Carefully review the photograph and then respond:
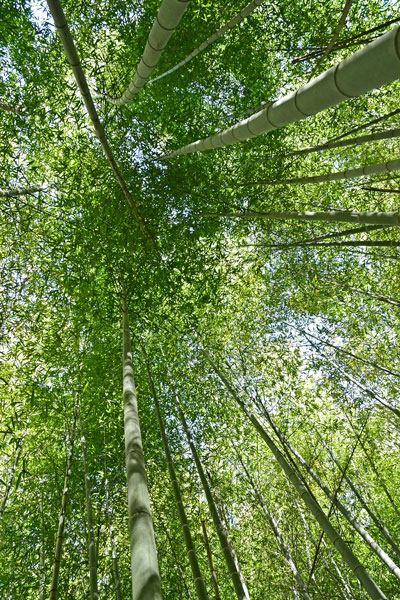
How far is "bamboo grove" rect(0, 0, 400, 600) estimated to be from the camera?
3262mm

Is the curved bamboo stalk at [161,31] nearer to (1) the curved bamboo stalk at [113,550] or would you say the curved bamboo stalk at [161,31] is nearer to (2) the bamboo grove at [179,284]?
(2) the bamboo grove at [179,284]

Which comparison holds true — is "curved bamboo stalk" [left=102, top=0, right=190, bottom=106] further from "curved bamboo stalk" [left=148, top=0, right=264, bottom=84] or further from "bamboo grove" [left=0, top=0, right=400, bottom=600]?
"curved bamboo stalk" [left=148, top=0, right=264, bottom=84]

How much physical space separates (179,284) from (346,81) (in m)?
3.28

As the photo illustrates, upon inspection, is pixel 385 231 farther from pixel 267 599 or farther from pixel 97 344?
pixel 267 599

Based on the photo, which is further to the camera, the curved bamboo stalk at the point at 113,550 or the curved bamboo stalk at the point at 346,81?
the curved bamboo stalk at the point at 113,550

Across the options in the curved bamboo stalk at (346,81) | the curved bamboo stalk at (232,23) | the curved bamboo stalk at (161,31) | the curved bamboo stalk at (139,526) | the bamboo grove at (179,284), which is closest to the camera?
the curved bamboo stalk at (346,81)

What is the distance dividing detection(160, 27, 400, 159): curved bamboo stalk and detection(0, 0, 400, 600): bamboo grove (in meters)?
0.26

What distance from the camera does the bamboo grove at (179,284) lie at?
326 centimetres

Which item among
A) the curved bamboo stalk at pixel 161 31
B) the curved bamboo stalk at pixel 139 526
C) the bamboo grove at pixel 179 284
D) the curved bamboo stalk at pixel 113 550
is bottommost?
the curved bamboo stalk at pixel 139 526

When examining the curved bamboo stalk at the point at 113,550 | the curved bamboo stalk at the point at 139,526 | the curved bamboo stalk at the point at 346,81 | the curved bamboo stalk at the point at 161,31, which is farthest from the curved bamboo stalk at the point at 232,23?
the curved bamboo stalk at the point at 113,550

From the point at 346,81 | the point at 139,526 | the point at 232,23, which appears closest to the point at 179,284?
the point at 232,23

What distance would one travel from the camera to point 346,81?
1136mm

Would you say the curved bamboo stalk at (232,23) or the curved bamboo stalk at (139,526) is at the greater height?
the curved bamboo stalk at (232,23)

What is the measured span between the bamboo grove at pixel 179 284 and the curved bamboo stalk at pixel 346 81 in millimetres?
255
